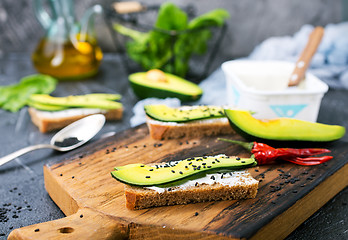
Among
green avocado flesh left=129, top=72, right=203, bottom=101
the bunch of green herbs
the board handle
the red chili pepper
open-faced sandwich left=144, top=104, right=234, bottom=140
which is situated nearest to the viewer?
the board handle

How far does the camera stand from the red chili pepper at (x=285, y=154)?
46.9 inches

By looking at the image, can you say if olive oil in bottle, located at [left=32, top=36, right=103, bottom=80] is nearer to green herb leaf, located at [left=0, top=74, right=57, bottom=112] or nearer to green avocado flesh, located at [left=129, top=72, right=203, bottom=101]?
green herb leaf, located at [left=0, top=74, right=57, bottom=112]

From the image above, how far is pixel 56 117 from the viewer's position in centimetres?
158

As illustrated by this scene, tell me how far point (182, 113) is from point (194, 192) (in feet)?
1.55

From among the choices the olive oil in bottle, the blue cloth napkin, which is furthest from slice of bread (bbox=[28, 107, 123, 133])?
the blue cloth napkin

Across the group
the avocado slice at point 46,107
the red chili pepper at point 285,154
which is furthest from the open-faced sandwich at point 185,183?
the avocado slice at point 46,107

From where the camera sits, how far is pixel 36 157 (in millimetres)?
1390

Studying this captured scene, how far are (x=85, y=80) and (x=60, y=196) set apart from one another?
123cm

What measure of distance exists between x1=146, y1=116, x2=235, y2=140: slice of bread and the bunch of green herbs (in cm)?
71

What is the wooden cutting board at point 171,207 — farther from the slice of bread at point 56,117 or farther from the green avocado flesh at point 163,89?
the green avocado flesh at point 163,89

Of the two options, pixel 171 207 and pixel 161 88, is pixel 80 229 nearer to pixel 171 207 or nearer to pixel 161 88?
pixel 171 207

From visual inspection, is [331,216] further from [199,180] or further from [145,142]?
[145,142]

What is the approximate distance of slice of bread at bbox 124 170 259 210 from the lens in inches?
38.4

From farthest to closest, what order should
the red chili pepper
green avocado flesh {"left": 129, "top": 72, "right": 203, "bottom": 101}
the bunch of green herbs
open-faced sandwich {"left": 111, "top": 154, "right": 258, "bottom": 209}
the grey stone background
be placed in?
the grey stone background → the bunch of green herbs → green avocado flesh {"left": 129, "top": 72, "right": 203, "bottom": 101} → the red chili pepper → open-faced sandwich {"left": 111, "top": 154, "right": 258, "bottom": 209}
